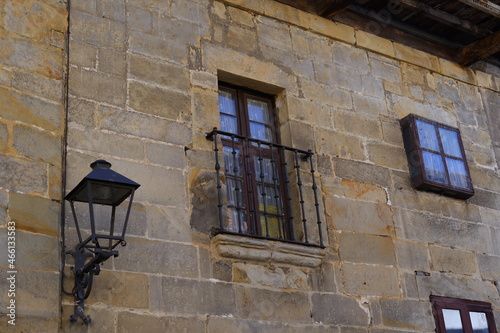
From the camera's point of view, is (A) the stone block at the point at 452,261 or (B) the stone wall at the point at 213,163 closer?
(B) the stone wall at the point at 213,163

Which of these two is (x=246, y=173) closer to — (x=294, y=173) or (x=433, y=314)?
(x=294, y=173)

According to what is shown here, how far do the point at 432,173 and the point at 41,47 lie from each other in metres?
3.52

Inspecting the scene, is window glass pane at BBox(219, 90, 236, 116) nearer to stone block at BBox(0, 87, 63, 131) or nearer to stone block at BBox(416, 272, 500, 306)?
stone block at BBox(0, 87, 63, 131)

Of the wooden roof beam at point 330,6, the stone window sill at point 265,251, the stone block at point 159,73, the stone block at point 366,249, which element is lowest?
the stone window sill at point 265,251

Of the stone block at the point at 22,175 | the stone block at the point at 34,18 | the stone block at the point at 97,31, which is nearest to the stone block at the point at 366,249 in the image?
the stone block at the point at 97,31

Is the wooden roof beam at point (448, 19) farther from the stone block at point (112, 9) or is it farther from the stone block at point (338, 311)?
the stone block at point (338, 311)

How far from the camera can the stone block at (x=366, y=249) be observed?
6.15 m

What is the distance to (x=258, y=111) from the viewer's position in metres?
6.61

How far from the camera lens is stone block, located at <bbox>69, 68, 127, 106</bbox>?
547 centimetres

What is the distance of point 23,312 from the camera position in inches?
177

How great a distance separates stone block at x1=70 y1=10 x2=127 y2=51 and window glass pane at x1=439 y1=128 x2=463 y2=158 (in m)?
3.12

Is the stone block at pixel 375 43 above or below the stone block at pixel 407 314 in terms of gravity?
above

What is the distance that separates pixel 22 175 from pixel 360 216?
277cm

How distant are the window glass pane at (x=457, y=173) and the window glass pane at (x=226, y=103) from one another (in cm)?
209
